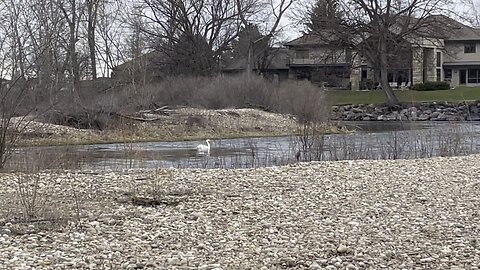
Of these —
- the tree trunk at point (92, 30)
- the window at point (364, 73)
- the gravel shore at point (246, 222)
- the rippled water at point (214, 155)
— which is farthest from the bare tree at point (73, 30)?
the window at point (364, 73)

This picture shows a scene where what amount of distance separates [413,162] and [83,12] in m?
32.8

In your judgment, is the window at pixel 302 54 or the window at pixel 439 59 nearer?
the window at pixel 439 59

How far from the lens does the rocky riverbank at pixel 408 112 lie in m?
54.2

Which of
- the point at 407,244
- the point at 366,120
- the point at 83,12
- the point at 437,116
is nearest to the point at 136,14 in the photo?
the point at 83,12

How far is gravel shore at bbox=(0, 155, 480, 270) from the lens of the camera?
725cm

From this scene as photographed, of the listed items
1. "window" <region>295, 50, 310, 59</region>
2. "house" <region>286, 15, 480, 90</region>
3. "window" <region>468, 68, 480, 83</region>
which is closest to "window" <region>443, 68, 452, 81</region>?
"house" <region>286, 15, 480, 90</region>

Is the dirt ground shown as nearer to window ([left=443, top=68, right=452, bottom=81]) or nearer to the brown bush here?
the brown bush

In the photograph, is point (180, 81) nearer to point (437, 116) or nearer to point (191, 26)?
point (191, 26)

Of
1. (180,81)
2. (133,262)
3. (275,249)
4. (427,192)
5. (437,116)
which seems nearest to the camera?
(133,262)

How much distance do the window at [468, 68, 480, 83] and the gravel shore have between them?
6018 cm

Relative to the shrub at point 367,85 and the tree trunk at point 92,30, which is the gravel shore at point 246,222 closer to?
the tree trunk at point 92,30

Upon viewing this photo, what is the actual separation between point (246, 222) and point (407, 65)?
2200 inches

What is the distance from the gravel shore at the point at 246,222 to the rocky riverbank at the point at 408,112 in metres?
41.0

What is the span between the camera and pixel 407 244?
7914 millimetres
